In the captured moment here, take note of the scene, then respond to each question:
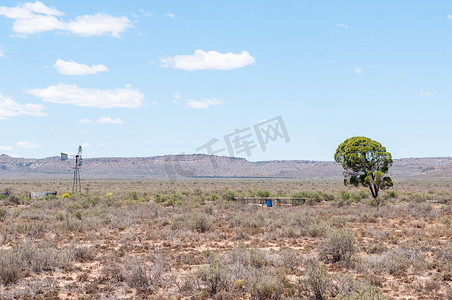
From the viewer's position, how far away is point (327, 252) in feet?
43.9

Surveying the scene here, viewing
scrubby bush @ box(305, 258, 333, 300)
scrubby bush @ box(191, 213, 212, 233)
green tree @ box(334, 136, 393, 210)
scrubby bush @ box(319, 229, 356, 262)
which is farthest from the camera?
green tree @ box(334, 136, 393, 210)

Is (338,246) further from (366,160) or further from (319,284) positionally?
(366,160)

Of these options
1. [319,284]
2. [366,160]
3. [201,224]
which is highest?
[366,160]

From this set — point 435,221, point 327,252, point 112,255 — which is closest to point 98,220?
point 112,255

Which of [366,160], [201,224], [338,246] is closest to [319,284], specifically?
[338,246]

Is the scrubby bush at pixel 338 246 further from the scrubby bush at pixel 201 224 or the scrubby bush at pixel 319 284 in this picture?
the scrubby bush at pixel 201 224

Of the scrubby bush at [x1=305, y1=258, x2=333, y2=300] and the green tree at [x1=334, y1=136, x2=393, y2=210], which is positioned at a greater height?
the green tree at [x1=334, y1=136, x2=393, y2=210]

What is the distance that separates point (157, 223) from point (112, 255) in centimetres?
797

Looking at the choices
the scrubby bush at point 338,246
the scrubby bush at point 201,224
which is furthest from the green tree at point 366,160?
the scrubby bush at point 338,246

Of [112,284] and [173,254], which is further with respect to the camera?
[173,254]

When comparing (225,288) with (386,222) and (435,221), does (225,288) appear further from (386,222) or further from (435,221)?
(435,221)

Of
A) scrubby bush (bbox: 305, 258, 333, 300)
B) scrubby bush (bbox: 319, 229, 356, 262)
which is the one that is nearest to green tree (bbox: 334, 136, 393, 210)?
scrubby bush (bbox: 319, 229, 356, 262)

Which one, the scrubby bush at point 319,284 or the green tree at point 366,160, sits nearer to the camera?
the scrubby bush at point 319,284

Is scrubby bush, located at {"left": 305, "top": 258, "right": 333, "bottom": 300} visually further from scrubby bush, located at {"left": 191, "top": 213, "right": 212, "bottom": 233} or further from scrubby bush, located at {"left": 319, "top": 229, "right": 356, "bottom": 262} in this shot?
scrubby bush, located at {"left": 191, "top": 213, "right": 212, "bottom": 233}
